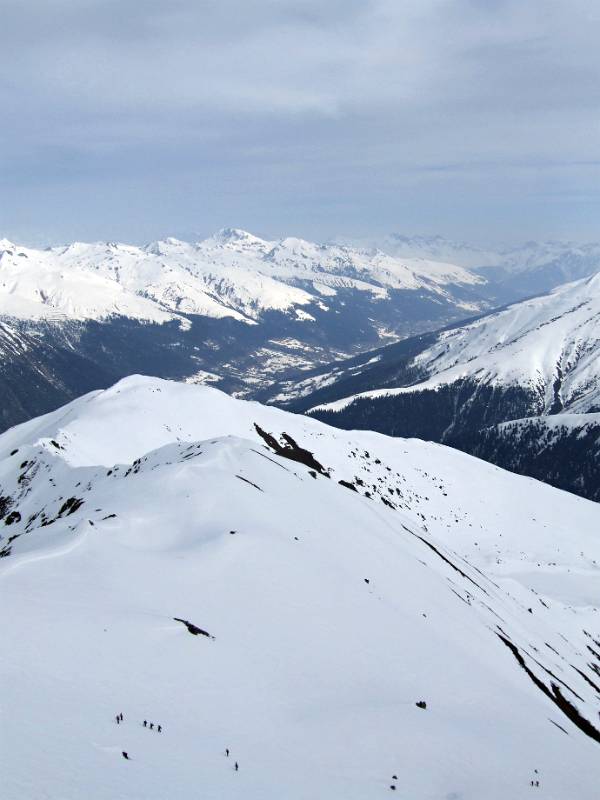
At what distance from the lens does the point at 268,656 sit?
23.1 metres

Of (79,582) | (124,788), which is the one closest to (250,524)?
(79,582)

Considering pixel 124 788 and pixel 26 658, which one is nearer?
pixel 124 788

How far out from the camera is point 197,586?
27984 millimetres

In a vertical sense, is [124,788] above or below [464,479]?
above

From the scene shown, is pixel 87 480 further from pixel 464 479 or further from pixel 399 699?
pixel 464 479

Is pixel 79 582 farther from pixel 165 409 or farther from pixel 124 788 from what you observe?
pixel 165 409

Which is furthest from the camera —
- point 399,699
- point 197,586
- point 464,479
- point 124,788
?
point 464,479

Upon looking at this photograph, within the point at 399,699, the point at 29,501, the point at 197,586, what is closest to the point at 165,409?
the point at 29,501

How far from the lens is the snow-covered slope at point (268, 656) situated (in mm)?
15789

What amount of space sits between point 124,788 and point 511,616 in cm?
4244

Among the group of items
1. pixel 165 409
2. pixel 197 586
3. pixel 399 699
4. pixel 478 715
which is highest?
pixel 197 586

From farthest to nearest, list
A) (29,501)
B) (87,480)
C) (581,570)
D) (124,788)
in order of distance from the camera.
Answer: (581,570) < (29,501) < (87,480) < (124,788)

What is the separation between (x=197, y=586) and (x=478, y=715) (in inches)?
532

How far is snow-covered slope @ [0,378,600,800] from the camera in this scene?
51.8ft
